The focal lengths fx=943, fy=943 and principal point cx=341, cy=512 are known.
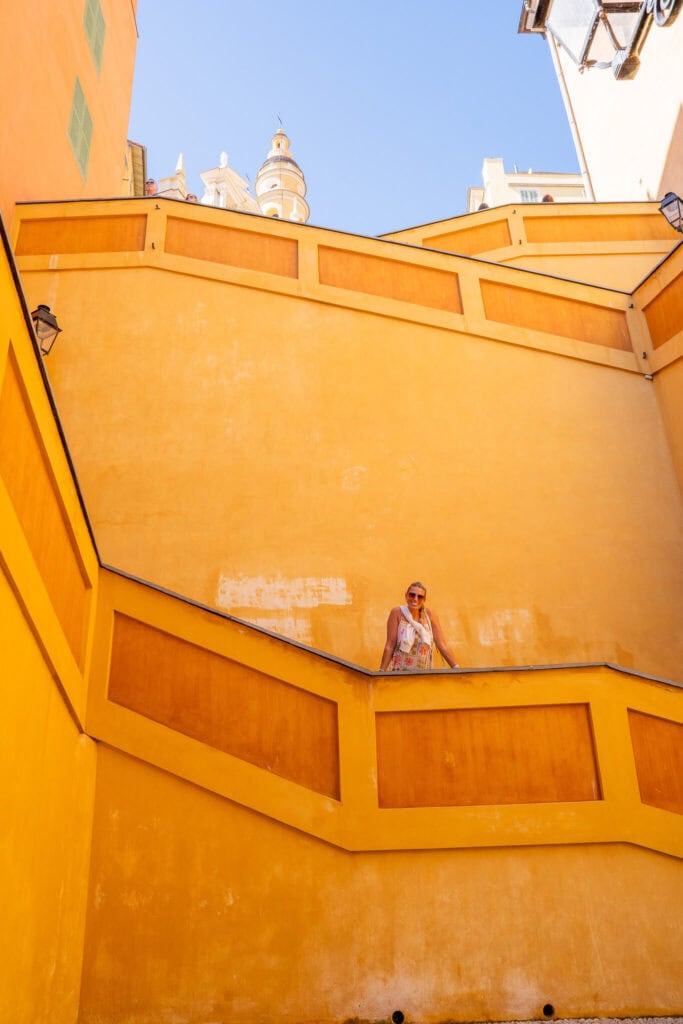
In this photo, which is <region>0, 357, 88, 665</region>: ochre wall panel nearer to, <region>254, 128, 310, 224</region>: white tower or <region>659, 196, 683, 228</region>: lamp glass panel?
<region>659, 196, 683, 228</region>: lamp glass panel

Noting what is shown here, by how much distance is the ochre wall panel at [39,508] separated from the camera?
4535 mm

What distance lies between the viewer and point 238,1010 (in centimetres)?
531

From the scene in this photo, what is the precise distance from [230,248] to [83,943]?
26.0 ft

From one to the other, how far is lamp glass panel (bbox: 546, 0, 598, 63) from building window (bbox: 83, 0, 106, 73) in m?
7.45

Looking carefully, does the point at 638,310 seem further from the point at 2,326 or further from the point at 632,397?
the point at 2,326

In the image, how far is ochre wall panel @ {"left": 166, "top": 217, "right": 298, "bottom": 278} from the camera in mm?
10961

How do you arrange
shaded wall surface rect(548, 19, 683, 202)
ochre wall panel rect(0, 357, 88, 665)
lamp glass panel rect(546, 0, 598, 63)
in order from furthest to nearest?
shaded wall surface rect(548, 19, 683, 202), lamp glass panel rect(546, 0, 598, 63), ochre wall panel rect(0, 357, 88, 665)

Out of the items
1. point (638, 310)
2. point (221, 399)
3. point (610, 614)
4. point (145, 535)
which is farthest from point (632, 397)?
point (145, 535)

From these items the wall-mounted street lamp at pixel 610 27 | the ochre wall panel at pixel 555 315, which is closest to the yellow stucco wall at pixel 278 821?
the ochre wall panel at pixel 555 315

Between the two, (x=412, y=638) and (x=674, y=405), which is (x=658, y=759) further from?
(x=674, y=405)

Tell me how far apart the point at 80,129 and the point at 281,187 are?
2153 centimetres

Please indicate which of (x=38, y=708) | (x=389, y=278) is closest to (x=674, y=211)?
(x=389, y=278)

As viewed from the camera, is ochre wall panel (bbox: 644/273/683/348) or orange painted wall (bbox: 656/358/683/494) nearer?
orange painted wall (bbox: 656/358/683/494)

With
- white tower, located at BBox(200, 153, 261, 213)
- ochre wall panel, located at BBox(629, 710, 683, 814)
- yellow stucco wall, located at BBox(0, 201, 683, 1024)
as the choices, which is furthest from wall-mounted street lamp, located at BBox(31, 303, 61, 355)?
white tower, located at BBox(200, 153, 261, 213)
